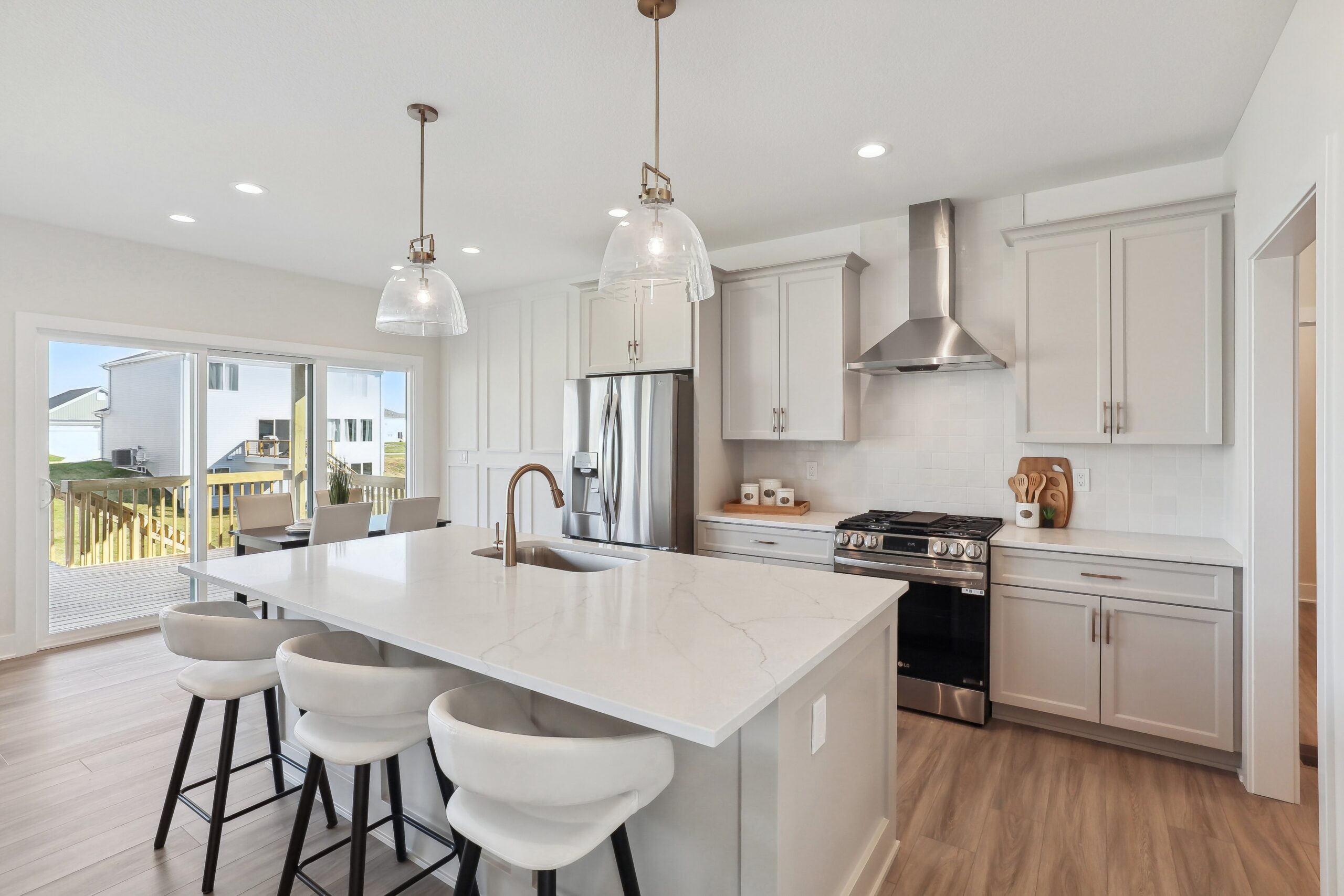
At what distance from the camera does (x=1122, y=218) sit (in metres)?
2.96

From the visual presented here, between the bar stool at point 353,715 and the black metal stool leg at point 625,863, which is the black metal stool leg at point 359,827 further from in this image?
the black metal stool leg at point 625,863

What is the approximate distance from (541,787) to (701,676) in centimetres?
35

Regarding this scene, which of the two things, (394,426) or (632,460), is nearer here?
(632,460)

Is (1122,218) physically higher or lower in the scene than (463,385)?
higher

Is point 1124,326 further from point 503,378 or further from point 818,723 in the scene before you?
point 503,378

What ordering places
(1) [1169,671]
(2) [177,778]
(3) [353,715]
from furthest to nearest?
(1) [1169,671] < (2) [177,778] < (3) [353,715]

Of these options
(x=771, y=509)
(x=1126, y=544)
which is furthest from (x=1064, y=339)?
(x=771, y=509)

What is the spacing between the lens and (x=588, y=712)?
1.62m

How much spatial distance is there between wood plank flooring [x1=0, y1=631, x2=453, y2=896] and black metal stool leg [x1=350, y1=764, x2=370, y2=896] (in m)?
0.43

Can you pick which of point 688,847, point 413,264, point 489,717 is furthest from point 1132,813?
point 413,264

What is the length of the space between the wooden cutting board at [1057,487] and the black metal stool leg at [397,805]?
3.16 m

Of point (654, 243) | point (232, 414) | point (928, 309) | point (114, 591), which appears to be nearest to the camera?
point (654, 243)

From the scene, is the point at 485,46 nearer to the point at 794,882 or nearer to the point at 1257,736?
the point at 794,882

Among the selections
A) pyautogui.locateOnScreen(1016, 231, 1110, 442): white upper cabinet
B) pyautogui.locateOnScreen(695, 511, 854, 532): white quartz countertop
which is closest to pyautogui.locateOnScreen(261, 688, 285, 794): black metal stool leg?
pyautogui.locateOnScreen(695, 511, 854, 532): white quartz countertop
